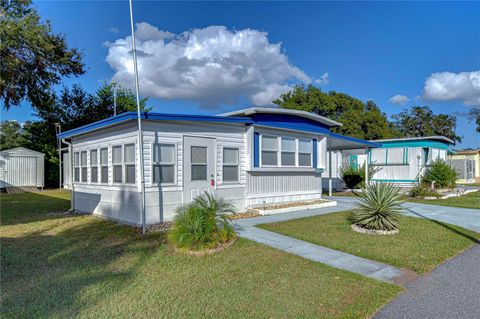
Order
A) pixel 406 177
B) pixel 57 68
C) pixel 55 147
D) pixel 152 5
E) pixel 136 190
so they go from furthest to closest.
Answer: pixel 55 147 < pixel 406 177 < pixel 57 68 < pixel 152 5 < pixel 136 190

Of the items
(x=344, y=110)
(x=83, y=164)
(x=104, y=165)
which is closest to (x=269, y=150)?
(x=104, y=165)

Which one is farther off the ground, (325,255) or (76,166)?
(76,166)

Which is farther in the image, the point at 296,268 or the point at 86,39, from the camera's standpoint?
the point at 86,39

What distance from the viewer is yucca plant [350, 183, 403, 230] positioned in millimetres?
7570

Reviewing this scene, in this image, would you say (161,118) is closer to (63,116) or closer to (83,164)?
(83,164)

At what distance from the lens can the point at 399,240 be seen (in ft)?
22.5

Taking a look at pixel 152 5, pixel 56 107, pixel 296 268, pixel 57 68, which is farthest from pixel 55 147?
pixel 296 268

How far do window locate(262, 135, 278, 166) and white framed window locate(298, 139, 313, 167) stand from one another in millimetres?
1237

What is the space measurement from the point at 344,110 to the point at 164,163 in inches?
1212

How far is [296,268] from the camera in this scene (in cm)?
508

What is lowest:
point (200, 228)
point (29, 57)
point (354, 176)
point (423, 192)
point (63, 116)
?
point (423, 192)

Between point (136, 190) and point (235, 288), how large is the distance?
4890 mm

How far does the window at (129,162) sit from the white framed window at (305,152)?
596 centimetres

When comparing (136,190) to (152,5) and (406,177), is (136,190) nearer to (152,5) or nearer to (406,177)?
(152,5)
